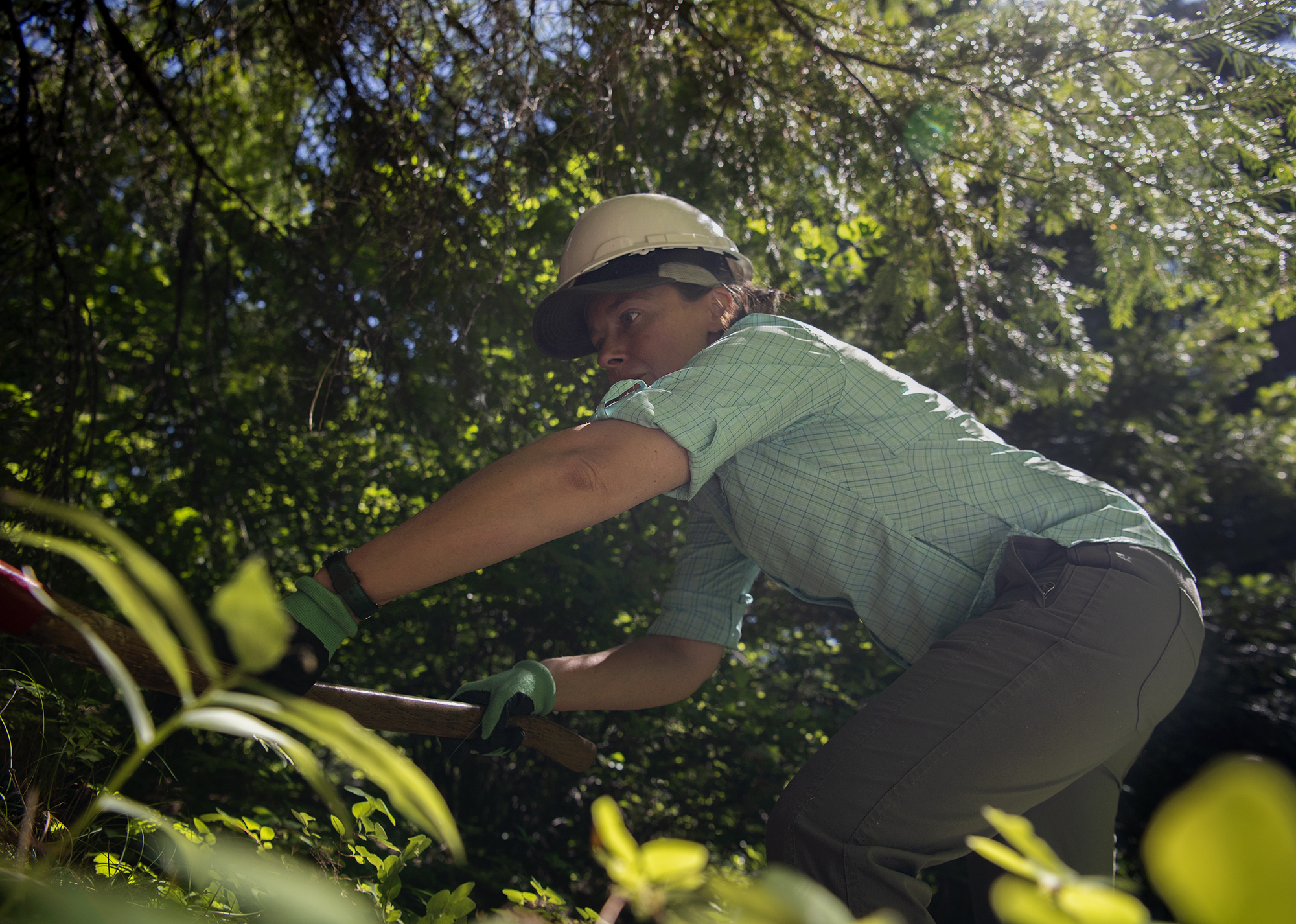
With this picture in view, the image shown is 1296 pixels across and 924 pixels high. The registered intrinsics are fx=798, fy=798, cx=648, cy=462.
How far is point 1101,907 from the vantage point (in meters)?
0.29

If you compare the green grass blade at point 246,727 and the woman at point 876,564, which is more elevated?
the green grass blade at point 246,727

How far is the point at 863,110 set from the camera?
376 cm

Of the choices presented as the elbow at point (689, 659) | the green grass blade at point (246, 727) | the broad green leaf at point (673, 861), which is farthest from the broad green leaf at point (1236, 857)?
the elbow at point (689, 659)

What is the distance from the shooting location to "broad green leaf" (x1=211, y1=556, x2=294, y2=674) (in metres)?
0.31

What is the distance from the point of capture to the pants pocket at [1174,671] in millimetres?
1729

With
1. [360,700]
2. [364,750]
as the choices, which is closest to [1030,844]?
[364,750]

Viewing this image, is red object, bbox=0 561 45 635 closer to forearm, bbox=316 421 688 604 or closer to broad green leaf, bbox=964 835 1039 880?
forearm, bbox=316 421 688 604

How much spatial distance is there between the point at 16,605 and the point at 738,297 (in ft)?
6.49

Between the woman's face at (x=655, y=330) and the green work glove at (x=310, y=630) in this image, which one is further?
the woman's face at (x=655, y=330)

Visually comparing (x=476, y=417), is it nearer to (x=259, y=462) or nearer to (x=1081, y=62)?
(x=259, y=462)

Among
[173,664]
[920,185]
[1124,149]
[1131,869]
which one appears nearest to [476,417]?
[920,185]

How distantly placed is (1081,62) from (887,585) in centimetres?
241

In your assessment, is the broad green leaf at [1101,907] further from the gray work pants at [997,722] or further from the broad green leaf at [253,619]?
the gray work pants at [997,722]

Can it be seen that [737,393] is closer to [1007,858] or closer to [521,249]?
[1007,858]
